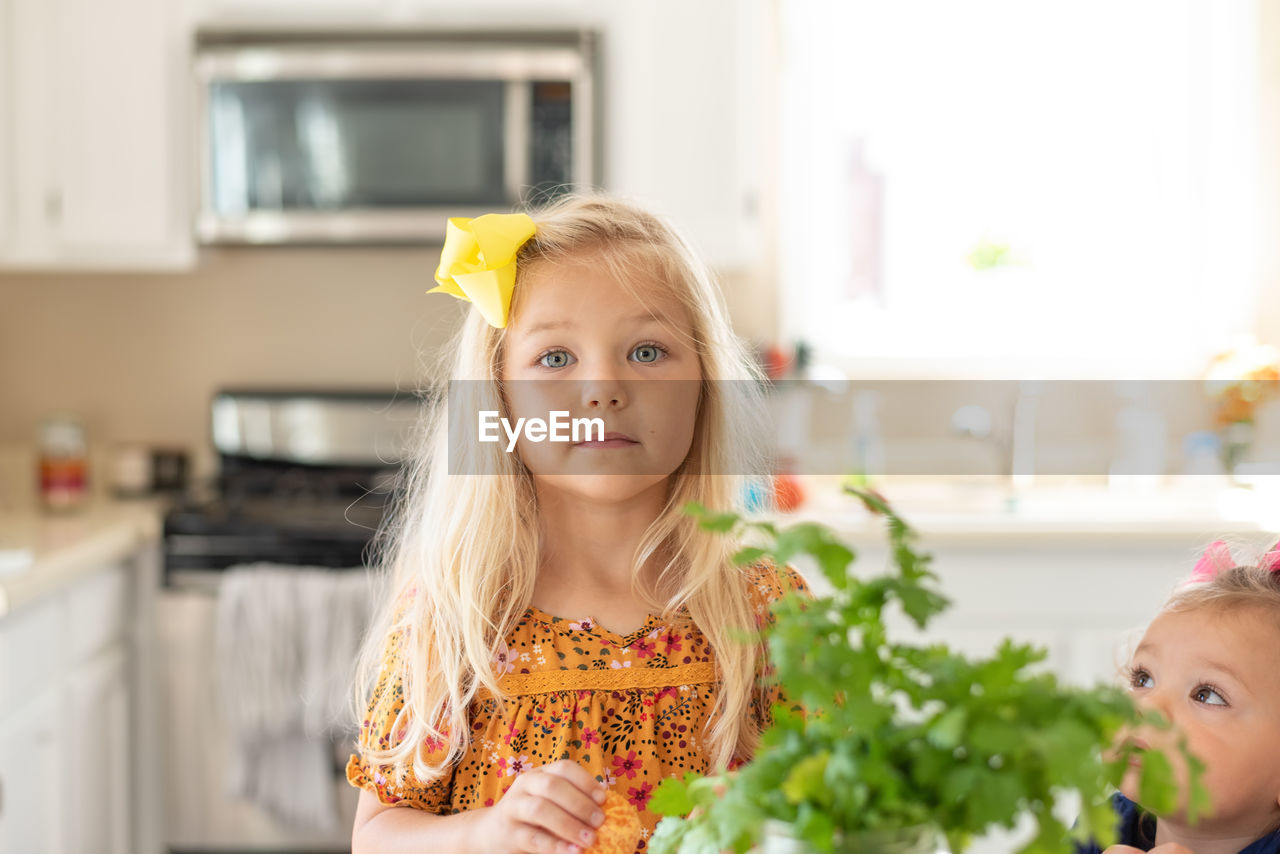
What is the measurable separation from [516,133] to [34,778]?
5.09ft

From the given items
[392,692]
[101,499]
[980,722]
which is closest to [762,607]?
[392,692]

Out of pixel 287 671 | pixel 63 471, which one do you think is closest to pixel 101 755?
pixel 287 671

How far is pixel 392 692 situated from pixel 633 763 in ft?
0.68

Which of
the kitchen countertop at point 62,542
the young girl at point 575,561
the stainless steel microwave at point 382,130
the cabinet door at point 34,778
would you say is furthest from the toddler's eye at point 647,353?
the stainless steel microwave at point 382,130

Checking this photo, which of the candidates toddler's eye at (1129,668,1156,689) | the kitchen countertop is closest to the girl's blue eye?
toddler's eye at (1129,668,1156,689)

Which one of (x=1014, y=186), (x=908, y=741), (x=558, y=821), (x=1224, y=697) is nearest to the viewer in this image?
(x=908, y=741)

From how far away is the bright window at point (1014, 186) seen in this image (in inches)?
116

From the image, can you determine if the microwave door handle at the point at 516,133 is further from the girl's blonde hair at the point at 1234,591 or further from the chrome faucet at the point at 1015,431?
the girl's blonde hair at the point at 1234,591

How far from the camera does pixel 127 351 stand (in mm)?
2893

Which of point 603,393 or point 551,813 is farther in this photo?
point 603,393

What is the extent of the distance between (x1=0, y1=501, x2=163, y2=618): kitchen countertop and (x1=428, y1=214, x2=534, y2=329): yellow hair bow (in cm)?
120

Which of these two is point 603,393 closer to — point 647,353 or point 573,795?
point 647,353

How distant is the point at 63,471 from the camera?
8.29 feet

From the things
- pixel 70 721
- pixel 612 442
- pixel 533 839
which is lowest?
pixel 70 721
